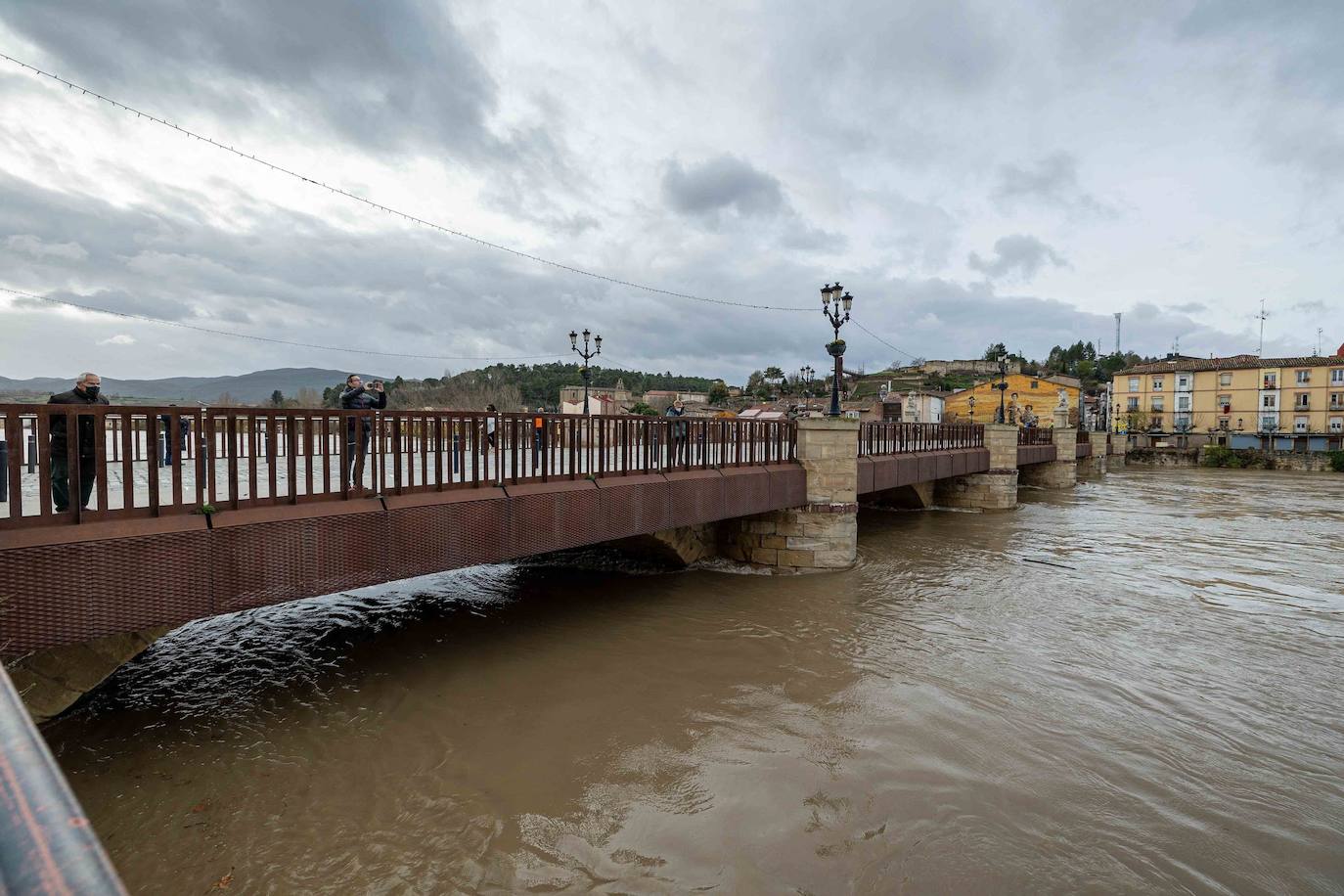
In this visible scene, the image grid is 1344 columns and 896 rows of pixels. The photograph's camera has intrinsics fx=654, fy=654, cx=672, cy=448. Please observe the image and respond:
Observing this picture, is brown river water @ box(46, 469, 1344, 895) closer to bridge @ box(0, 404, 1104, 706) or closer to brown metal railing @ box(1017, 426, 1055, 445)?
bridge @ box(0, 404, 1104, 706)

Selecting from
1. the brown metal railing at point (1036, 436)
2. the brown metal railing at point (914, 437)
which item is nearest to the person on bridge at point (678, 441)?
the brown metal railing at point (914, 437)

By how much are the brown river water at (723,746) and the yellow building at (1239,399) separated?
6295 centimetres

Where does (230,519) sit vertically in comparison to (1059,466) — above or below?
above

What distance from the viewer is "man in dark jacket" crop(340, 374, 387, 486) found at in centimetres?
A: 668

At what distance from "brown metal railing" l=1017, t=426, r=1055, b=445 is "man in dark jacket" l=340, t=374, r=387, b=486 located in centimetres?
2902

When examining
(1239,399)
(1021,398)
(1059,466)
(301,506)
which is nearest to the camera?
(301,506)

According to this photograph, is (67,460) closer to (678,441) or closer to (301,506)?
(301,506)

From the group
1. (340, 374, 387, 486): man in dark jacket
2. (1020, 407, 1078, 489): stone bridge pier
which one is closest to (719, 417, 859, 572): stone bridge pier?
(340, 374, 387, 486): man in dark jacket

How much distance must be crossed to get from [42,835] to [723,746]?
20.5ft

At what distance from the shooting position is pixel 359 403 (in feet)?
27.8

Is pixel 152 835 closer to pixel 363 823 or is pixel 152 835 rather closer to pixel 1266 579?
pixel 363 823

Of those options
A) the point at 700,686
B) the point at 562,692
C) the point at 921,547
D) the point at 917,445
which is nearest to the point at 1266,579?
the point at 921,547

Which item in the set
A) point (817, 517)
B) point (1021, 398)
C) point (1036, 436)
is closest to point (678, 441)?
point (817, 517)

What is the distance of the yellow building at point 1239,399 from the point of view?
55844 mm
